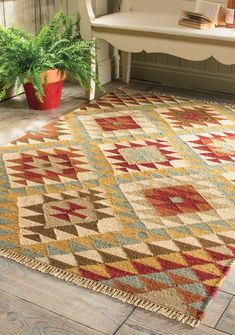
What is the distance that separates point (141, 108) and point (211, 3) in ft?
2.34

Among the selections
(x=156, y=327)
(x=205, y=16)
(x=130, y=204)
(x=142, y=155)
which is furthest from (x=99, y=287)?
(x=205, y=16)

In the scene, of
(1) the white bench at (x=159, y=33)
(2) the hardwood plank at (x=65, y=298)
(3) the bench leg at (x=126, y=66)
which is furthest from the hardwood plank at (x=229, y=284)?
(3) the bench leg at (x=126, y=66)

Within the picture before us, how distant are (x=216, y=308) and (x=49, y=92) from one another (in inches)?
73.2

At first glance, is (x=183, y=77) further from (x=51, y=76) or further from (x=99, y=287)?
(x=99, y=287)

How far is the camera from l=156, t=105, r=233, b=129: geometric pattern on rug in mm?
2824

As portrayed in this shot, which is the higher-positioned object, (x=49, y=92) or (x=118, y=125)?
(x=49, y=92)

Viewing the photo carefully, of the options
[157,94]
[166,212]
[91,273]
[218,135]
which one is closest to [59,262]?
[91,273]

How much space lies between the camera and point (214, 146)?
2.54 meters

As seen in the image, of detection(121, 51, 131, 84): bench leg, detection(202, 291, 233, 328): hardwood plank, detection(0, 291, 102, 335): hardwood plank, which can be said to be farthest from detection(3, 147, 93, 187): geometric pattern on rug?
detection(121, 51, 131, 84): bench leg

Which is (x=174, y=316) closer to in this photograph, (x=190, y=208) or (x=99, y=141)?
(x=190, y=208)

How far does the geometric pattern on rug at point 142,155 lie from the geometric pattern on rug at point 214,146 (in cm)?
12

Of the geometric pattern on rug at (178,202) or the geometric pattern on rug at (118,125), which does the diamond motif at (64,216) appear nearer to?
the geometric pattern on rug at (178,202)

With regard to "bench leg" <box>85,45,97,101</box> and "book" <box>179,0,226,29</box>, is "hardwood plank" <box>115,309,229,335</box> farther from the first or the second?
"bench leg" <box>85,45,97,101</box>

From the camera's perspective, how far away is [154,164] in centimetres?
235
